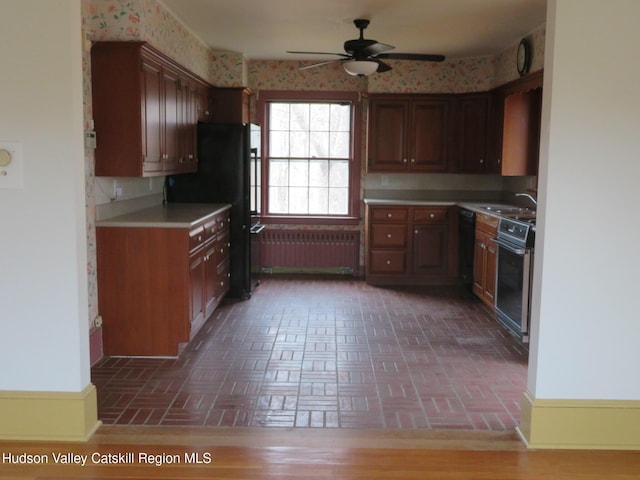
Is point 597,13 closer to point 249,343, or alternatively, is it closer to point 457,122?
point 249,343

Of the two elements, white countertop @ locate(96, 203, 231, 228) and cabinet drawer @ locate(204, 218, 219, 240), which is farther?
cabinet drawer @ locate(204, 218, 219, 240)

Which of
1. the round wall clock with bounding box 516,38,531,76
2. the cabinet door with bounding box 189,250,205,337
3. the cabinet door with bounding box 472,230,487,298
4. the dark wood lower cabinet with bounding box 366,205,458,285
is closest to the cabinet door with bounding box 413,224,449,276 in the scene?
the dark wood lower cabinet with bounding box 366,205,458,285

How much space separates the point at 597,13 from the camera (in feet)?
9.11

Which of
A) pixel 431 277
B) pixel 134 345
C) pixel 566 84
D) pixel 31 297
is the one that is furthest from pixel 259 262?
pixel 566 84

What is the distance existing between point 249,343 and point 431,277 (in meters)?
3.04

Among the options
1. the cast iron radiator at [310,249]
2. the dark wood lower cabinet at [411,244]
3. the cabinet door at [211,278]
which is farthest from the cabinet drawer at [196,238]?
the cast iron radiator at [310,249]

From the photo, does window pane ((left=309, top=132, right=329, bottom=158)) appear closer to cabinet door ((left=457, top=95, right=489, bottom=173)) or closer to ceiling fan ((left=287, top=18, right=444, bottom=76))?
cabinet door ((left=457, top=95, right=489, bottom=173))

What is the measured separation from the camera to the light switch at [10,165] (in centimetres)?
291

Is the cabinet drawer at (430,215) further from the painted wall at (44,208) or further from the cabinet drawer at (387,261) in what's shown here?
the painted wall at (44,208)

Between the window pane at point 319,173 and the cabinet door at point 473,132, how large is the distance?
5.59ft

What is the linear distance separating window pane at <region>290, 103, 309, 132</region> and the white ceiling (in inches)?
35.5

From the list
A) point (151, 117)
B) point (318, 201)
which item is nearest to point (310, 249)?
point (318, 201)

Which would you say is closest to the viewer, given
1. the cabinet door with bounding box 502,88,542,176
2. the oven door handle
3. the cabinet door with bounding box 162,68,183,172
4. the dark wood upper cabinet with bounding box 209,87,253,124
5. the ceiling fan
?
the oven door handle

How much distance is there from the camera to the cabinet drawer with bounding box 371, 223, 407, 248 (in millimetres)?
7184
